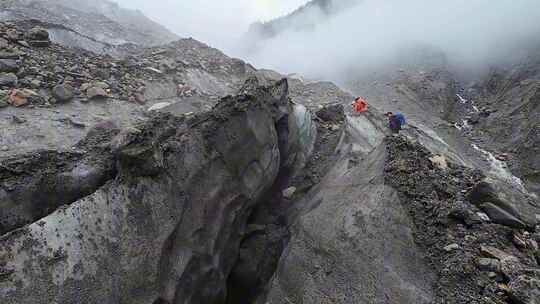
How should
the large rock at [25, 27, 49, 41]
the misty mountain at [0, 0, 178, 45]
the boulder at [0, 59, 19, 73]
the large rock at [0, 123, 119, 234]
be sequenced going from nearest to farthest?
the large rock at [0, 123, 119, 234] → the boulder at [0, 59, 19, 73] → the large rock at [25, 27, 49, 41] → the misty mountain at [0, 0, 178, 45]

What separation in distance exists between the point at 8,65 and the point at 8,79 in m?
0.30

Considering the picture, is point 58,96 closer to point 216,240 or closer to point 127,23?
point 216,240

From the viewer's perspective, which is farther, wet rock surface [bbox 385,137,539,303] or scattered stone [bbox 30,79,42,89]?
scattered stone [bbox 30,79,42,89]

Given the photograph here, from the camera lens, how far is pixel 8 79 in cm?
509

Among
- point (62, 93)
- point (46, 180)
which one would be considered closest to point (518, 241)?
point (46, 180)

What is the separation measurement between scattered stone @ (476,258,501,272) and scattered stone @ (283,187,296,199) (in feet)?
6.84

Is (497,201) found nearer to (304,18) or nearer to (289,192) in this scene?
(289,192)

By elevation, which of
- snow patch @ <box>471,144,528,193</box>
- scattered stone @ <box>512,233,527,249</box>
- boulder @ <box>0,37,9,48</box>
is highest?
scattered stone @ <box>512,233,527,249</box>

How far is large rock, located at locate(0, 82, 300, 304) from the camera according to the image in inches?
89.8

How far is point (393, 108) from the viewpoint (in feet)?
38.6

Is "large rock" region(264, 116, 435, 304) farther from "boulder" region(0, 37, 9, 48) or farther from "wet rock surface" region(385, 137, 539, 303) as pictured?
"boulder" region(0, 37, 9, 48)

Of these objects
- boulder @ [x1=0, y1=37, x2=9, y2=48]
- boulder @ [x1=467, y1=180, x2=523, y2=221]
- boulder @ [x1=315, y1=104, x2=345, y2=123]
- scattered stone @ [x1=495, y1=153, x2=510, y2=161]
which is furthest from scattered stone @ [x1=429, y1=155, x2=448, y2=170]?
scattered stone @ [x1=495, y1=153, x2=510, y2=161]

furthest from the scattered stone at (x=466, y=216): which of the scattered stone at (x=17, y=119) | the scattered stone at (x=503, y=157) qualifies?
the scattered stone at (x=503, y=157)

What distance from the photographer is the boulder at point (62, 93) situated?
17.6 ft
